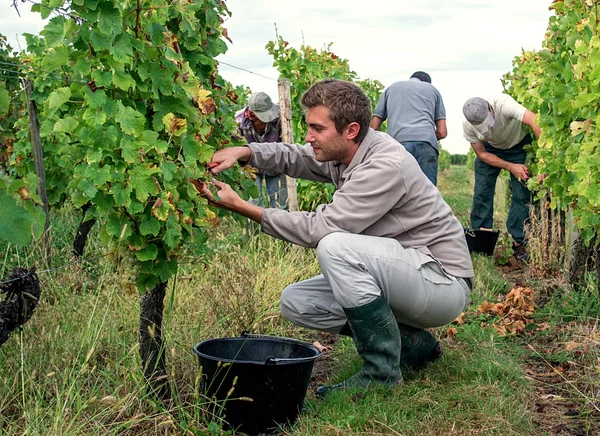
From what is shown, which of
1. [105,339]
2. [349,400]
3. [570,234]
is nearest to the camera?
[349,400]

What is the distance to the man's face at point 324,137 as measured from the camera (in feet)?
12.6

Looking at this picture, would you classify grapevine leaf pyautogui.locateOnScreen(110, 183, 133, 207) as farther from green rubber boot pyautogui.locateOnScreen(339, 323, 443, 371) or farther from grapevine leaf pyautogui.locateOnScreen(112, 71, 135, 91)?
green rubber boot pyautogui.locateOnScreen(339, 323, 443, 371)

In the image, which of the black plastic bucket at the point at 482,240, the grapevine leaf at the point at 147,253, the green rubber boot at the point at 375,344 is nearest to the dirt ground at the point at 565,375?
the green rubber boot at the point at 375,344

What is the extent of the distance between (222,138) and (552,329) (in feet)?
9.38

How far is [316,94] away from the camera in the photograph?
3861mm

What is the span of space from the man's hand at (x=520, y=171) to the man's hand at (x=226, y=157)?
475cm

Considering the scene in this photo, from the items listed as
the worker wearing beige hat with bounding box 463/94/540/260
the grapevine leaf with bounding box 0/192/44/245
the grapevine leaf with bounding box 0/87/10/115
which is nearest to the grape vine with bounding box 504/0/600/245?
the worker wearing beige hat with bounding box 463/94/540/260

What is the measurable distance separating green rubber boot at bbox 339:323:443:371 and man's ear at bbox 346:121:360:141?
3.30ft

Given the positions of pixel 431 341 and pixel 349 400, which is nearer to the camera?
pixel 349 400

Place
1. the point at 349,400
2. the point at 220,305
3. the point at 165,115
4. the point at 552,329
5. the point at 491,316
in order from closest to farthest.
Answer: the point at 165,115 → the point at 349,400 → the point at 220,305 → the point at 552,329 → the point at 491,316

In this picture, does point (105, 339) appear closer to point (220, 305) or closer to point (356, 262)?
point (220, 305)

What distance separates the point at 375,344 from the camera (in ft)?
12.6

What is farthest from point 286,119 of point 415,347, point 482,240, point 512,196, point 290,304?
point 415,347

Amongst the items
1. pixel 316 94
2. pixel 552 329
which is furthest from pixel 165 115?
pixel 552 329
